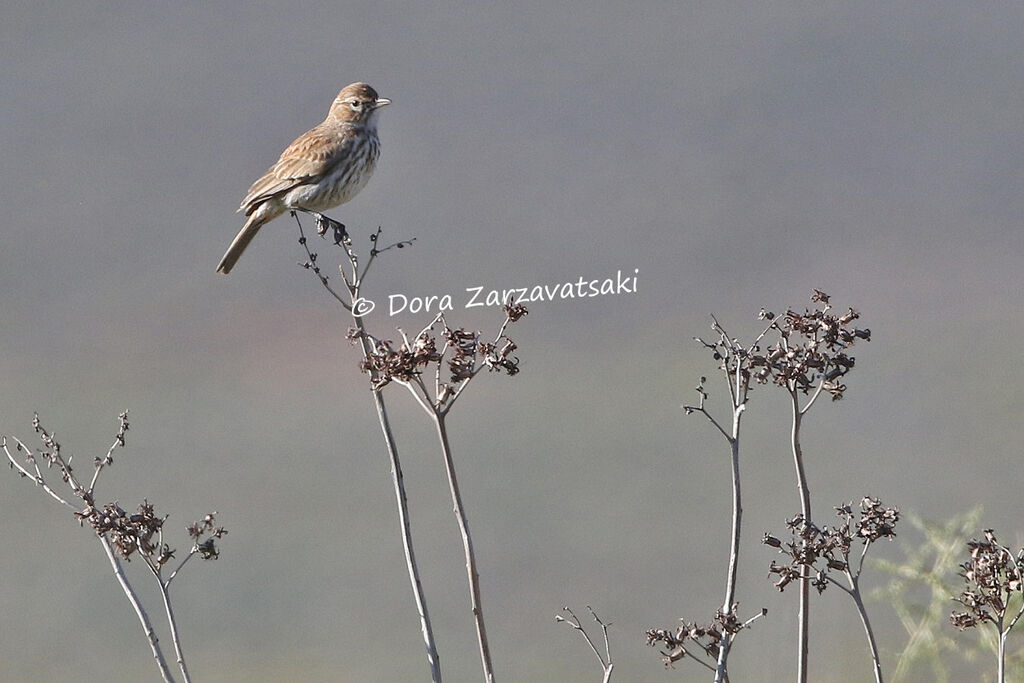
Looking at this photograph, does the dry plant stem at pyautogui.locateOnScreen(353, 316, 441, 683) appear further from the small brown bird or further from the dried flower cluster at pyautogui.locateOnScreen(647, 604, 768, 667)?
the small brown bird

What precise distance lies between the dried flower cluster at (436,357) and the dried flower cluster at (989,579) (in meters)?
0.79

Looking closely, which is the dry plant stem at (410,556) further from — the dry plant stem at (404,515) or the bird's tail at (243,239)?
the bird's tail at (243,239)

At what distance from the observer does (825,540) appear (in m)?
1.83

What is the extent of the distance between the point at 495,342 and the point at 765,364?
0.44 meters

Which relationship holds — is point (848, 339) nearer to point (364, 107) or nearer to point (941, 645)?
point (941, 645)

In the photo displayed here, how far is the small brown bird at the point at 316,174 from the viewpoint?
12.7ft

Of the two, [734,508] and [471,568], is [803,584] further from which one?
[471,568]

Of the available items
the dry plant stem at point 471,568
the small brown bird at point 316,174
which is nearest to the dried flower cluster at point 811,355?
the dry plant stem at point 471,568

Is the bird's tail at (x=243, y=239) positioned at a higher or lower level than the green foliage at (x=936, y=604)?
higher

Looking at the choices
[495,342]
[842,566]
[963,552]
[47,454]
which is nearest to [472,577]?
[495,342]

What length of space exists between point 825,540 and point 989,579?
0.93 ft

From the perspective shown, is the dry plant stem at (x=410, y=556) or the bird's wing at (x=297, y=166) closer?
the dry plant stem at (x=410, y=556)

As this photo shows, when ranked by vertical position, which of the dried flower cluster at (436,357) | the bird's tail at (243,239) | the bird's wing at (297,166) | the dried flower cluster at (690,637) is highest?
the bird's wing at (297,166)

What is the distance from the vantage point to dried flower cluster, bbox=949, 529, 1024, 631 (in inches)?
73.9
